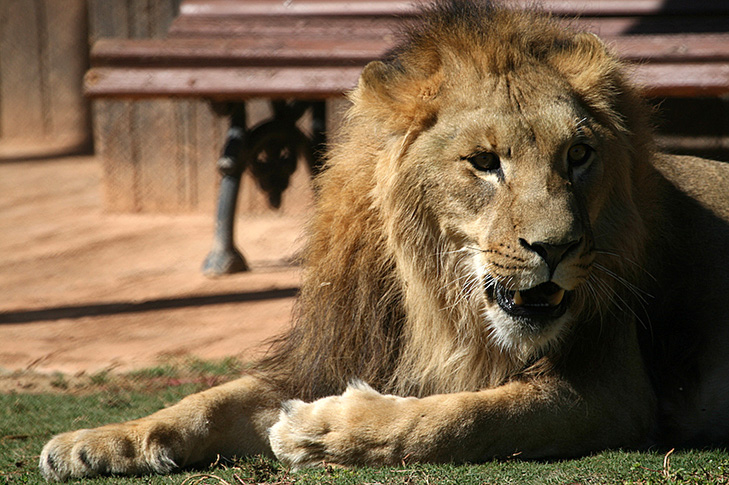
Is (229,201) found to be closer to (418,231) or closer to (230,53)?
(230,53)

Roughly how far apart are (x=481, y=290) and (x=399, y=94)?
637 millimetres

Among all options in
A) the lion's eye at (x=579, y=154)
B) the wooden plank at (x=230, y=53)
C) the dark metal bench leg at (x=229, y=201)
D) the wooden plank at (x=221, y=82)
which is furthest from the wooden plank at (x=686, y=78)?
the dark metal bench leg at (x=229, y=201)

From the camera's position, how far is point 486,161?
8.14 ft

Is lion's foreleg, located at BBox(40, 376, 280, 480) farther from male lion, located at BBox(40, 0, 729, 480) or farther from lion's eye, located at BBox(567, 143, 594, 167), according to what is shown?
lion's eye, located at BBox(567, 143, 594, 167)

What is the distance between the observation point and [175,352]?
14.0 feet

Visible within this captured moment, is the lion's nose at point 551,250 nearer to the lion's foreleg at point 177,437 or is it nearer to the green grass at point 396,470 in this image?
the green grass at point 396,470

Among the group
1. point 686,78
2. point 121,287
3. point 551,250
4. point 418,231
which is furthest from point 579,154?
point 121,287

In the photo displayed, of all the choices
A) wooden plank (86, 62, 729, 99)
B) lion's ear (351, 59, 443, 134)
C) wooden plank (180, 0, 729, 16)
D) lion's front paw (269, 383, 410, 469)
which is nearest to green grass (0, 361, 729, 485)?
lion's front paw (269, 383, 410, 469)

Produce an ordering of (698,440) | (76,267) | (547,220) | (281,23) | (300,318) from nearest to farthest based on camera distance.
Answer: (547,220) < (698,440) < (300,318) < (281,23) < (76,267)

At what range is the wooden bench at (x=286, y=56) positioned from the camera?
4.63 m

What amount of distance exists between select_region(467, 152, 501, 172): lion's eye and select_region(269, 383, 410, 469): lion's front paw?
676 millimetres

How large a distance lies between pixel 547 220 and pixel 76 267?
4717 millimetres

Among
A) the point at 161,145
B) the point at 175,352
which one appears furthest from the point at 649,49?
the point at 161,145

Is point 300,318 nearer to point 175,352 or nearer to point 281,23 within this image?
point 175,352
